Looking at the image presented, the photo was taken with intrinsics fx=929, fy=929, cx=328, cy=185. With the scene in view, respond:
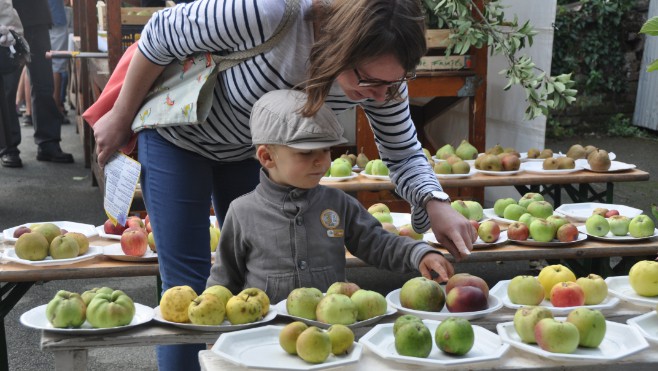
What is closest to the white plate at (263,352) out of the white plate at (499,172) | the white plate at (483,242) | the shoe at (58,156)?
the white plate at (483,242)

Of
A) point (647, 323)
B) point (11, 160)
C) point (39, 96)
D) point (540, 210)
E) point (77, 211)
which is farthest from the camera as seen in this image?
point (11, 160)

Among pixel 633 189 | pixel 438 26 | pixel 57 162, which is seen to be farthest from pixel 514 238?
pixel 57 162

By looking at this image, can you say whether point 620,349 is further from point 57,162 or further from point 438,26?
point 57,162

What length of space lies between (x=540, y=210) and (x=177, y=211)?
202 centimetres

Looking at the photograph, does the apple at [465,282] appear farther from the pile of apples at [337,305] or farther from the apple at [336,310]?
the apple at [336,310]

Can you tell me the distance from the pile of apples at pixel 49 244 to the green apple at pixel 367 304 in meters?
1.54

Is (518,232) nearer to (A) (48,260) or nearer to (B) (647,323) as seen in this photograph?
(B) (647,323)

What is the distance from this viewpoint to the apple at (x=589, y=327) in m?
2.20

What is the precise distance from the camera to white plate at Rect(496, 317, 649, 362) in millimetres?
2139

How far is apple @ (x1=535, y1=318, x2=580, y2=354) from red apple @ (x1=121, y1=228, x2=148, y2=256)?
190cm

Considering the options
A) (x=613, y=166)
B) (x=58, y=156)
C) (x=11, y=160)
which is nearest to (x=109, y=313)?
(x=613, y=166)

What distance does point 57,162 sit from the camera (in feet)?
32.8

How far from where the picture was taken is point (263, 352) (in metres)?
2.17

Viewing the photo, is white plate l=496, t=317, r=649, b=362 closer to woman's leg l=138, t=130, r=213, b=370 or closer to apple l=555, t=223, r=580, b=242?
woman's leg l=138, t=130, r=213, b=370
